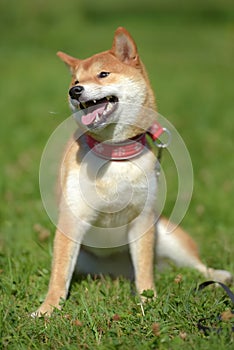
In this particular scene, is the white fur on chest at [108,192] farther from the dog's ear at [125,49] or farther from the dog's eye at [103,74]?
the dog's ear at [125,49]

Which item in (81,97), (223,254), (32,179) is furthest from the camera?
(32,179)

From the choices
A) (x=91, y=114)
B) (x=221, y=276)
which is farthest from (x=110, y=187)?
(x=221, y=276)

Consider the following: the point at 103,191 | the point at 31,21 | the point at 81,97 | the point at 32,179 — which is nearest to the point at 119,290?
the point at 103,191

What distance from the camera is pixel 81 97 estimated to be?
9.81 ft

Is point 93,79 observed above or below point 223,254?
above

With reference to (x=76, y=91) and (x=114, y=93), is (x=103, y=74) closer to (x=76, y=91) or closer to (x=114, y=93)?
(x=114, y=93)

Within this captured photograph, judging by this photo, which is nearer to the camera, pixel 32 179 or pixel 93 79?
pixel 93 79

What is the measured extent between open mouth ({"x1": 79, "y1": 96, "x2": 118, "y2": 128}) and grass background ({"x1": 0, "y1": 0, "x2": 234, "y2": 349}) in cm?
28

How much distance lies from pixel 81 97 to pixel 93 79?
0.18m

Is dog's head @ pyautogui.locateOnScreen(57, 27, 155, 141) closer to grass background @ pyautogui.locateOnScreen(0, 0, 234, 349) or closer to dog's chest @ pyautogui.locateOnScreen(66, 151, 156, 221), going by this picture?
dog's chest @ pyautogui.locateOnScreen(66, 151, 156, 221)

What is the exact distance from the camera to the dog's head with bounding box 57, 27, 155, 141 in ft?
9.94

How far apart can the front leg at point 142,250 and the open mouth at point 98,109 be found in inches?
25.9

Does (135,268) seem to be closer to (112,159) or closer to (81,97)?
(112,159)

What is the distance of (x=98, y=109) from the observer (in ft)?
10.1
